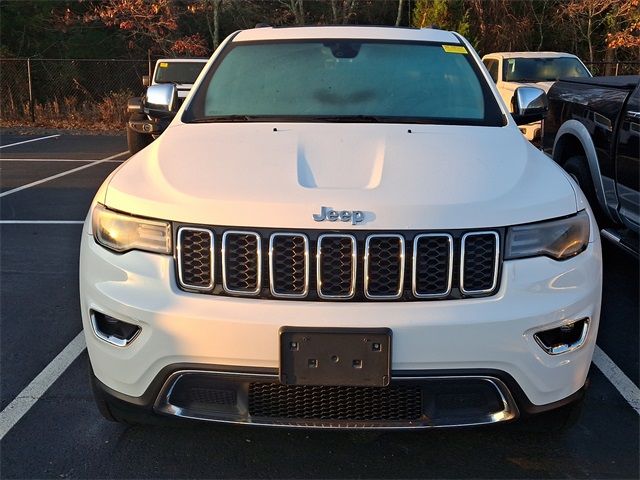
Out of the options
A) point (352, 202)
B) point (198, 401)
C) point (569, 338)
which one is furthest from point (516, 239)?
point (198, 401)

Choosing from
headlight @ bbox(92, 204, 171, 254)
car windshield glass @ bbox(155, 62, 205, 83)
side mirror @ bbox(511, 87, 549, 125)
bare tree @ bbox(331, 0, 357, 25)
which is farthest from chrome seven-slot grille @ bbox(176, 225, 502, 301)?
bare tree @ bbox(331, 0, 357, 25)

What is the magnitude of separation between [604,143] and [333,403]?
349 cm

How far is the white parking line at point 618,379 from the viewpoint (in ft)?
11.1

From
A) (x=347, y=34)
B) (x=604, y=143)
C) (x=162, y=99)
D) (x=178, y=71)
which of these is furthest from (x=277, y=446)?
(x=178, y=71)

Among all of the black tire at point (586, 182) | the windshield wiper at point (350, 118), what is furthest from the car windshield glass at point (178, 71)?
the windshield wiper at point (350, 118)

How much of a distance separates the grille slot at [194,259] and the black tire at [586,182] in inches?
152

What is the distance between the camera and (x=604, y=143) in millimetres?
4973

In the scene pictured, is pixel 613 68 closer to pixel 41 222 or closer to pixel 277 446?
pixel 41 222

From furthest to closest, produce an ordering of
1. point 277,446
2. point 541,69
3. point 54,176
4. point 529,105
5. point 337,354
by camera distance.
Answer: point 541,69
point 54,176
point 529,105
point 277,446
point 337,354

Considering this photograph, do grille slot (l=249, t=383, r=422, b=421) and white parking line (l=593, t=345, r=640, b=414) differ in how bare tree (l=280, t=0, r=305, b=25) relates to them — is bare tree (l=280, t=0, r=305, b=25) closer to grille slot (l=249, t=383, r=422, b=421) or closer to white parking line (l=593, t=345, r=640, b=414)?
white parking line (l=593, t=345, r=640, b=414)

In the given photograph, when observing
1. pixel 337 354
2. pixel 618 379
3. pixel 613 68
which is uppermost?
pixel 337 354

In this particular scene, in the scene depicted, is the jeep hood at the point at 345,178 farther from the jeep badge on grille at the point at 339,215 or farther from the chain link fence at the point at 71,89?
the chain link fence at the point at 71,89

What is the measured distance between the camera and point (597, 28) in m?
20.1

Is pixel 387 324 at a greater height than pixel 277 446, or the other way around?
pixel 387 324
